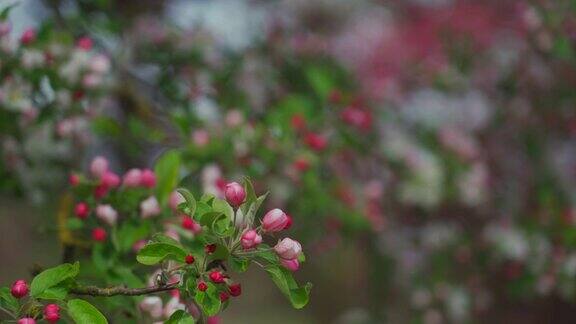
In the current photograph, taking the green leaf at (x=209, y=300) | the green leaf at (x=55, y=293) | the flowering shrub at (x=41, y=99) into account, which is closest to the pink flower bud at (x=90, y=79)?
the flowering shrub at (x=41, y=99)

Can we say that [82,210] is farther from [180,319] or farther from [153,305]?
[180,319]

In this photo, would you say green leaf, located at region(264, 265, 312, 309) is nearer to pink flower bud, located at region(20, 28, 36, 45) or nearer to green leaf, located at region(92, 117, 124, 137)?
pink flower bud, located at region(20, 28, 36, 45)

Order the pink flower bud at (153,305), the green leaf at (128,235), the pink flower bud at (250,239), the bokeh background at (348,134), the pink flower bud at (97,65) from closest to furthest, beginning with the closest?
the pink flower bud at (250,239), the pink flower bud at (153,305), the green leaf at (128,235), the pink flower bud at (97,65), the bokeh background at (348,134)

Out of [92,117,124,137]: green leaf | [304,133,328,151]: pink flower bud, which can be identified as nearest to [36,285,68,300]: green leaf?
[92,117,124,137]: green leaf

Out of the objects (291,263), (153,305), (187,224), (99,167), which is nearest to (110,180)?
(99,167)

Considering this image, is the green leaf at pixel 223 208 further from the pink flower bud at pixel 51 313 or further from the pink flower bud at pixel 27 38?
the pink flower bud at pixel 27 38

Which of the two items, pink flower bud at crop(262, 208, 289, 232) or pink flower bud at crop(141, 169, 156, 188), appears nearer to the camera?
pink flower bud at crop(262, 208, 289, 232)

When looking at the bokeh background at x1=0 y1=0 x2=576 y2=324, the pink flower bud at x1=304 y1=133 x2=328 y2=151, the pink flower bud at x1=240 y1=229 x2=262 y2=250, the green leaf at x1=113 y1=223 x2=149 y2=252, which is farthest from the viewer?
the pink flower bud at x1=304 y1=133 x2=328 y2=151

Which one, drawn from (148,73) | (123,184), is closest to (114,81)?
(148,73)
